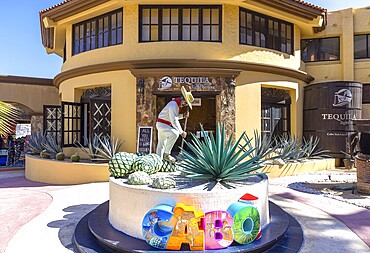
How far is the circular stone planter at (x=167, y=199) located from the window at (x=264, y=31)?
8634 mm

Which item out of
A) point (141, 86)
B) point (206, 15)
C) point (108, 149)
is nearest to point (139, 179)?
point (108, 149)

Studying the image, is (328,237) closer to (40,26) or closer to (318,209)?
(318,209)

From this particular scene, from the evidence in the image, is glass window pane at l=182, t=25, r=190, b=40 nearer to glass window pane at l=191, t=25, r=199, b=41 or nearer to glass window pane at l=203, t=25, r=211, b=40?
glass window pane at l=191, t=25, r=199, b=41

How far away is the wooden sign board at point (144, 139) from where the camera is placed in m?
10.6

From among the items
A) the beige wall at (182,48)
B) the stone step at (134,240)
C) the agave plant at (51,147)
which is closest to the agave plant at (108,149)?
the agave plant at (51,147)

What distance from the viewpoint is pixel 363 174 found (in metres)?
8.12

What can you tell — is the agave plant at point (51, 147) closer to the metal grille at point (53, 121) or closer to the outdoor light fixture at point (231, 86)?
the metal grille at point (53, 121)

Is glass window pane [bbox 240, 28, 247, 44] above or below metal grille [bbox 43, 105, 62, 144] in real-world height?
above

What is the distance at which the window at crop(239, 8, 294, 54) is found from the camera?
39.3 feet

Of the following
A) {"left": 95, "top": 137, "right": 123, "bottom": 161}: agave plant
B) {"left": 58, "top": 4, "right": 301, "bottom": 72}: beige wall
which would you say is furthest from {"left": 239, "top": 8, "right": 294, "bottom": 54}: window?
{"left": 95, "top": 137, "right": 123, "bottom": 161}: agave plant

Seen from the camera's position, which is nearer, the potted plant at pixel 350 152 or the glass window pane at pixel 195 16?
the glass window pane at pixel 195 16

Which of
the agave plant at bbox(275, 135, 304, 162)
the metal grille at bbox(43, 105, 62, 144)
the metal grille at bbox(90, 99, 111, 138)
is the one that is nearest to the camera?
the agave plant at bbox(275, 135, 304, 162)

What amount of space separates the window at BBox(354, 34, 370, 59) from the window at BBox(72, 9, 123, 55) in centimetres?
1249

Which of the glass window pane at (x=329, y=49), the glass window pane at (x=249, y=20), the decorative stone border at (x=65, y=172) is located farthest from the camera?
the glass window pane at (x=329, y=49)
